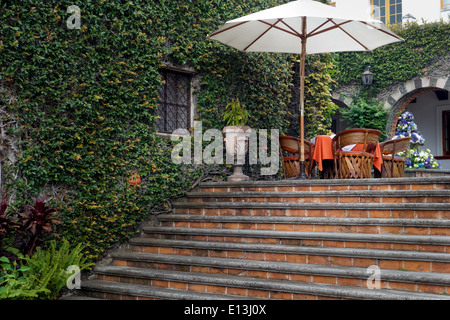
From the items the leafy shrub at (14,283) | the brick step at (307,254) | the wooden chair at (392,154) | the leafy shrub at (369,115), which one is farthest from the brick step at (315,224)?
the leafy shrub at (369,115)

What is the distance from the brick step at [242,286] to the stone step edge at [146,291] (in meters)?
0.09

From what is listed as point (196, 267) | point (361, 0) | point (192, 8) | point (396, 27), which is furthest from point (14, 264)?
point (361, 0)

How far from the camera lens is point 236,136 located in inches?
315

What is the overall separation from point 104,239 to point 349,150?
366 cm

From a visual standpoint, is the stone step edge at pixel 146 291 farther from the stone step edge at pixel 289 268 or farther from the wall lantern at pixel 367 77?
the wall lantern at pixel 367 77

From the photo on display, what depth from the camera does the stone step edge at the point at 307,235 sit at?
4.88m

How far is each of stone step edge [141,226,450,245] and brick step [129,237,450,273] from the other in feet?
0.42

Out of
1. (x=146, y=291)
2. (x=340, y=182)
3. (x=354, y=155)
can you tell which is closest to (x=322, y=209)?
(x=340, y=182)

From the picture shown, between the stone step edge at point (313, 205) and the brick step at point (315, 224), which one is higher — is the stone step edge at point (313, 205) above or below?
above

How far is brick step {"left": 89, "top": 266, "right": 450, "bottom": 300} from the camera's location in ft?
14.1

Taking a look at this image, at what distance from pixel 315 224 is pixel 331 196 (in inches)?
24.1

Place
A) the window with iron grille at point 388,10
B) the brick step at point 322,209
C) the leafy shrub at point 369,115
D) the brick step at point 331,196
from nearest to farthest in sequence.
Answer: the brick step at point 322,209
the brick step at point 331,196
the leafy shrub at point 369,115
the window with iron grille at point 388,10

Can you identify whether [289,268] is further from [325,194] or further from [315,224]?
[325,194]
